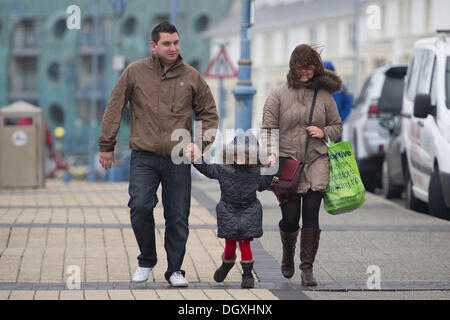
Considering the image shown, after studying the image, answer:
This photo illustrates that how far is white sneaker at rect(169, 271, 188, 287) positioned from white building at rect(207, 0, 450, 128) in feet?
115

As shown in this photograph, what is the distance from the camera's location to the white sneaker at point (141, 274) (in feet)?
25.7

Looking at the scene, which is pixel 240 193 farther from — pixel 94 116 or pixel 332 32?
pixel 332 32

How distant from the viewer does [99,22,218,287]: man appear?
7695 mm

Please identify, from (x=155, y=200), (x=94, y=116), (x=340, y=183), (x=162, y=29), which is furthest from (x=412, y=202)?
(x=94, y=116)

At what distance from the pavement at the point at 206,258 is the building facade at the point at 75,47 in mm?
62689

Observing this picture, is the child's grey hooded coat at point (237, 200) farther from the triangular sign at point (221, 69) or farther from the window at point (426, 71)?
the triangular sign at point (221, 69)

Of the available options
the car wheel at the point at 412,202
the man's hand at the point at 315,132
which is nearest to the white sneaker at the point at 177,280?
the man's hand at the point at 315,132

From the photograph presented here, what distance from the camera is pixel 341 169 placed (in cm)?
791

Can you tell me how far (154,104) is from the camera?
303 inches

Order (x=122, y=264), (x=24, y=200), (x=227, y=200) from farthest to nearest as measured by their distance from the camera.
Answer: (x=24, y=200), (x=122, y=264), (x=227, y=200)

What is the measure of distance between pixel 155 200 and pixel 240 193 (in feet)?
2.30
